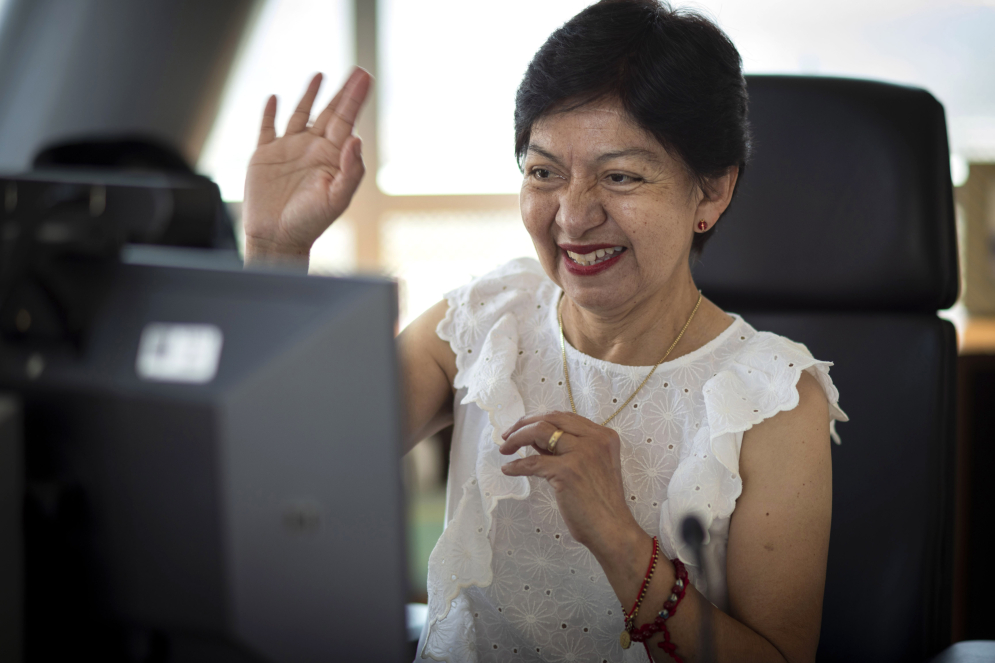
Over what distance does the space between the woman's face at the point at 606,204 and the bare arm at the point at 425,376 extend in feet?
0.90

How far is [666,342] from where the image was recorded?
3.99ft

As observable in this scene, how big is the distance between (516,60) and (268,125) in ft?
8.18

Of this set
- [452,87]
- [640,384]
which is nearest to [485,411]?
[640,384]

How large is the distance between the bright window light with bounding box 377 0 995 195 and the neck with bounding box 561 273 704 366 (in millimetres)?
1967

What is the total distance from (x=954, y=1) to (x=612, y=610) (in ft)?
10.1

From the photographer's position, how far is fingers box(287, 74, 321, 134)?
4.06 ft

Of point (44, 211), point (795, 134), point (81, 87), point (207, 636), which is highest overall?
point (81, 87)

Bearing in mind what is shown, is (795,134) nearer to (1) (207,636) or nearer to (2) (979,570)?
(1) (207,636)

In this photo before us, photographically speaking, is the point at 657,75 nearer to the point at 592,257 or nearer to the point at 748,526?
the point at 592,257

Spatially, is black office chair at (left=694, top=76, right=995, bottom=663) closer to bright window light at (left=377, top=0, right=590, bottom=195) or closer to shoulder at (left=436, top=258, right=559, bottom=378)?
shoulder at (left=436, top=258, right=559, bottom=378)

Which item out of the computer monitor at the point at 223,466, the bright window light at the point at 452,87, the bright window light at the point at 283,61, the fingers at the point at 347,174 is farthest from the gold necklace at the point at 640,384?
the bright window light at the point at 283,61

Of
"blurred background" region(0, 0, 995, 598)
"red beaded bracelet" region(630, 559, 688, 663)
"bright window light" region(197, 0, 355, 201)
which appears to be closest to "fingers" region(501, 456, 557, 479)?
"red beaded bracelet" region(630, 559, 688, 663)

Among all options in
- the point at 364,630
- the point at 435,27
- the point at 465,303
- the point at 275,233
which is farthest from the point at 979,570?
the point at 435,27

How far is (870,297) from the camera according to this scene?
127cm
